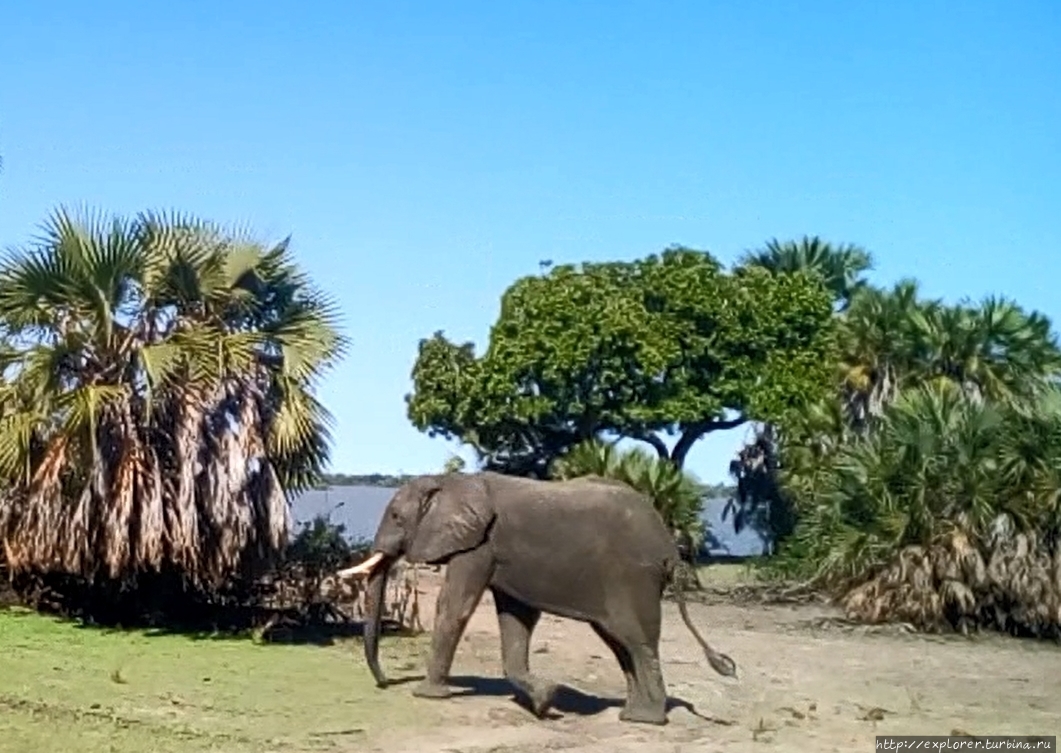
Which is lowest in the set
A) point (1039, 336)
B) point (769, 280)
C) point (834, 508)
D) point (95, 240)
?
→ point (834, 508)

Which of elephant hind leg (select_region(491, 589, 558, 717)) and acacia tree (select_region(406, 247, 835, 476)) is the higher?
acacia tree (select_region(406, 247, 835, 476))

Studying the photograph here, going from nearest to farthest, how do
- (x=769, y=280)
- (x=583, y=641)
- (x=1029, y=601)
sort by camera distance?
(x=583, y=641) → (x=1029, y=601) → (x=769, y=280)

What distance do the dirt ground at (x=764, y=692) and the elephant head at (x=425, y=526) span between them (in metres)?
0.96

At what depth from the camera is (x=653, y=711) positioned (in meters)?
12.1

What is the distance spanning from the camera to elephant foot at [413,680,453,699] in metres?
12.9

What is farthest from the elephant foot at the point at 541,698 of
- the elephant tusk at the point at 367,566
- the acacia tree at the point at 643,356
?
the acacia tree at the point at 643,356

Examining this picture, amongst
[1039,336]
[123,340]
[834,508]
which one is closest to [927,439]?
[834,508]

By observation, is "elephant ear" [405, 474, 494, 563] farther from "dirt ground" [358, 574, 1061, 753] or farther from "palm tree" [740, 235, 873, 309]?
"palm tree" [740, 235, 873, 309]

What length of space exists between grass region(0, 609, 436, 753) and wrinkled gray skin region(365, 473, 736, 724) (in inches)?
34.5

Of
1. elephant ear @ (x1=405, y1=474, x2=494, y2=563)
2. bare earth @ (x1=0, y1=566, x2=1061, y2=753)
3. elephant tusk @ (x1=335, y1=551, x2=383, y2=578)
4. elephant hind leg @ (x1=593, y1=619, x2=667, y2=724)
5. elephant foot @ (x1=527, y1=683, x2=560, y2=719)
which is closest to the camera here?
bare earth @ (x1=0, y1=566, x2=1061, y2=753)

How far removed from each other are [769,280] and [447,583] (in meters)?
27.5

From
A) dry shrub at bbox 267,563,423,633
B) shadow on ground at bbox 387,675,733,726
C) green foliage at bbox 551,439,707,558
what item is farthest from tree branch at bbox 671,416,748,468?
shadow on ground at bbox 387,675,733,726

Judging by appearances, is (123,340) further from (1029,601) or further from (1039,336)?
(1039,336)

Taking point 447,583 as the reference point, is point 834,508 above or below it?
above
